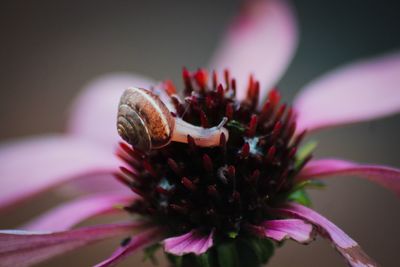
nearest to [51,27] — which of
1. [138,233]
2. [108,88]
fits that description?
[108,88]

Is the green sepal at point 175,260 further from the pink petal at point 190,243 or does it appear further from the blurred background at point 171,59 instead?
the blurred background at point 171,59

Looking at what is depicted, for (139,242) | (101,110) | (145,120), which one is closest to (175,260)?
(139,242)

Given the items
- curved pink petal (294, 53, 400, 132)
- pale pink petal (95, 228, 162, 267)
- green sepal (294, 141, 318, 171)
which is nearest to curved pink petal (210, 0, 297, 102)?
curved pink petal (294, 53, 400, 132)

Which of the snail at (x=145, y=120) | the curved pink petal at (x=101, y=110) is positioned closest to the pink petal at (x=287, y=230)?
the snail at (x=145, y=120)

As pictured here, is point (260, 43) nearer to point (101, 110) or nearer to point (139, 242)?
point (101, 110)

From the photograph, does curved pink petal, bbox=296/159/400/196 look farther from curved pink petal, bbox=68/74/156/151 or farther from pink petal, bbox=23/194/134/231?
curved pink petal, bbox=68/74/156/151

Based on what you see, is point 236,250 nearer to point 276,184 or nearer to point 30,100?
point 276,184
